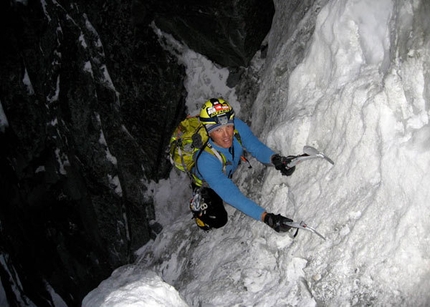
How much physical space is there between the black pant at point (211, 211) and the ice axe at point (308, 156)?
1.70 metres

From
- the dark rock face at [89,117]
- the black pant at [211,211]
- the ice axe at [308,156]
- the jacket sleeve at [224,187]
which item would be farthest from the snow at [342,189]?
the dark rock face at [89,117]

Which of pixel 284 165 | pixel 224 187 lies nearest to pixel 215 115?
pixel 224 187

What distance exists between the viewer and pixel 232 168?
537 centimetres

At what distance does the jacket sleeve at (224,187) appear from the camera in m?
4.23

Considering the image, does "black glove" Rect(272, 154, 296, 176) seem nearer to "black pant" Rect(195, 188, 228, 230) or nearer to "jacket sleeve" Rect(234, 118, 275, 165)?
"jacket sleeve" Rect(234, 118, 275, 165)

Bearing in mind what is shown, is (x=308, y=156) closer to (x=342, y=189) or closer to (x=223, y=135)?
(x=342, y=189)

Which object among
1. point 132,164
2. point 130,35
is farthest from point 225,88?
point 132,164

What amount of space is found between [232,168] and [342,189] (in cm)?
197

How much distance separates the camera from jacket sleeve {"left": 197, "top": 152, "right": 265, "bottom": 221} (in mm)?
4230

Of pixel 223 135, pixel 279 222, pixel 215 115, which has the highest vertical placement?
pixel 215 115

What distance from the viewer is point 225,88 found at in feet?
30.2

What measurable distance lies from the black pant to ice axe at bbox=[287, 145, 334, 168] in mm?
1702

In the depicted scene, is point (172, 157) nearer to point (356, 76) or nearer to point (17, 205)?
point (356, 76)

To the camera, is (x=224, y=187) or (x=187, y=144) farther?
(x=187, y=144)
